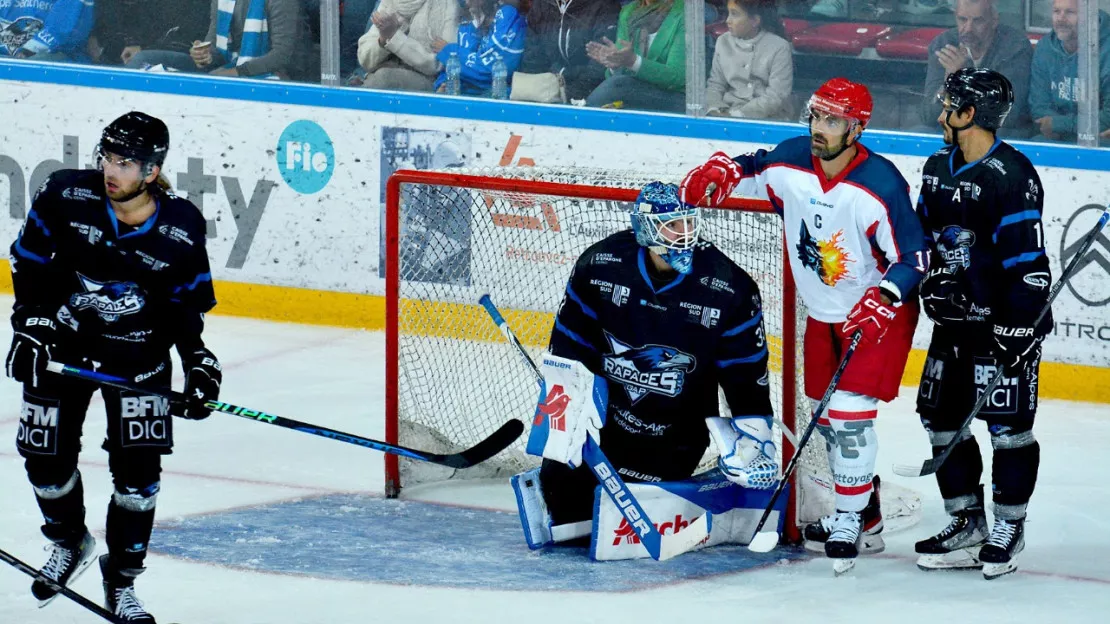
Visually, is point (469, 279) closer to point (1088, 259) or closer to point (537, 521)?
point (537, 521)

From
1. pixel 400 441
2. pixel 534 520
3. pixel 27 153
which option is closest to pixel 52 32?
pixel 27 153

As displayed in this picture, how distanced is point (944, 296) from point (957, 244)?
0.13 meters

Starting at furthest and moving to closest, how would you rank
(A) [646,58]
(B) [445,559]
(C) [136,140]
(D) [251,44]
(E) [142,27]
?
1. (E) [142,27]
2. (D) [251,44]
3. (A) [646,58]
4. (B) [445,559]
5. (C) [136,140]

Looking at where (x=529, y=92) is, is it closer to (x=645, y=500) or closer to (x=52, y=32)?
(x=52, y=32)

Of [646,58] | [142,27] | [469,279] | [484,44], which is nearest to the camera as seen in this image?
[469,279]

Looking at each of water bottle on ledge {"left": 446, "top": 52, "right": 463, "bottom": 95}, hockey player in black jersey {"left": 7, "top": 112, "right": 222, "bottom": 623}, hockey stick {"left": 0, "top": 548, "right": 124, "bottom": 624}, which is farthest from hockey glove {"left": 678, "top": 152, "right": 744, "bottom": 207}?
water bottle on ledge {"left": 446, "top": 52, "right": 463, "bottom": 95}

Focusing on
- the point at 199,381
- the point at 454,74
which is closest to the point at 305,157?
the point at 454,74

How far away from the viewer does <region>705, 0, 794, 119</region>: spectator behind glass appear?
6453 millimetres

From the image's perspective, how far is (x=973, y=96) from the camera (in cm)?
425

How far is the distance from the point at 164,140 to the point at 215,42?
3.78 m

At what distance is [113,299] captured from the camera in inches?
151

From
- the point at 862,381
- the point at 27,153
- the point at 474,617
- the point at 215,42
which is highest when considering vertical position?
the point at 215,42

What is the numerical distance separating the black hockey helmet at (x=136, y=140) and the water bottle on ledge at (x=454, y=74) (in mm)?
3317

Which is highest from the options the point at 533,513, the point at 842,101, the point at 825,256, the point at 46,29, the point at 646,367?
the point at 46,29
